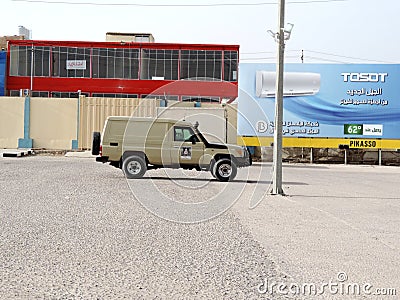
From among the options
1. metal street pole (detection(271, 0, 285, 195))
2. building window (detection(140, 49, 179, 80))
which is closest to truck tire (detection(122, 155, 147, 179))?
metal street pole (detection(271, 0, 285, 195))

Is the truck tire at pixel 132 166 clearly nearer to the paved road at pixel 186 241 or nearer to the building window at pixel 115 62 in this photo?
the paved road at pixel 186 241

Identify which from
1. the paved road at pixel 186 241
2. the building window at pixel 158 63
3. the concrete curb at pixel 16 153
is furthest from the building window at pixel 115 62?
the paved road at pixel 186 241

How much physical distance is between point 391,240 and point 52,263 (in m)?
5.10

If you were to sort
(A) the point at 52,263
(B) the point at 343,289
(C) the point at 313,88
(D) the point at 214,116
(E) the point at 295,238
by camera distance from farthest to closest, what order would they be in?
(C) the point at 313,88
(D) the point at 214,116
(E) the point at 295,238
(A) the point at 52,263
(B) the point at 343,289

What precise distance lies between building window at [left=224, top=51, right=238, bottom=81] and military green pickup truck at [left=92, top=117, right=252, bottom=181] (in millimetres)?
34071

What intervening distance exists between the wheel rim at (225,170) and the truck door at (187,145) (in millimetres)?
702

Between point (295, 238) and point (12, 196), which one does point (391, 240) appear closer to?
point (295, 238)

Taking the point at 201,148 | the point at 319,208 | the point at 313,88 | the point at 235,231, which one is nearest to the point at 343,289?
the point at 235,231

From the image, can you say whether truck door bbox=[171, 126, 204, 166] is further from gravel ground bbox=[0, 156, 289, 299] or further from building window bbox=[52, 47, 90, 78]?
building window bbox=[52, 47, 90, 78]

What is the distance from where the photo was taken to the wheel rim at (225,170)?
64.0 ft

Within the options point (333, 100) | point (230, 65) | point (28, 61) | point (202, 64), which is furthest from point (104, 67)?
point (333, 100)

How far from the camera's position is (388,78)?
106ft

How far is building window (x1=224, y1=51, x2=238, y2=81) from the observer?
53031 millimetres

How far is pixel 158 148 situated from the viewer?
19375 millimetres
